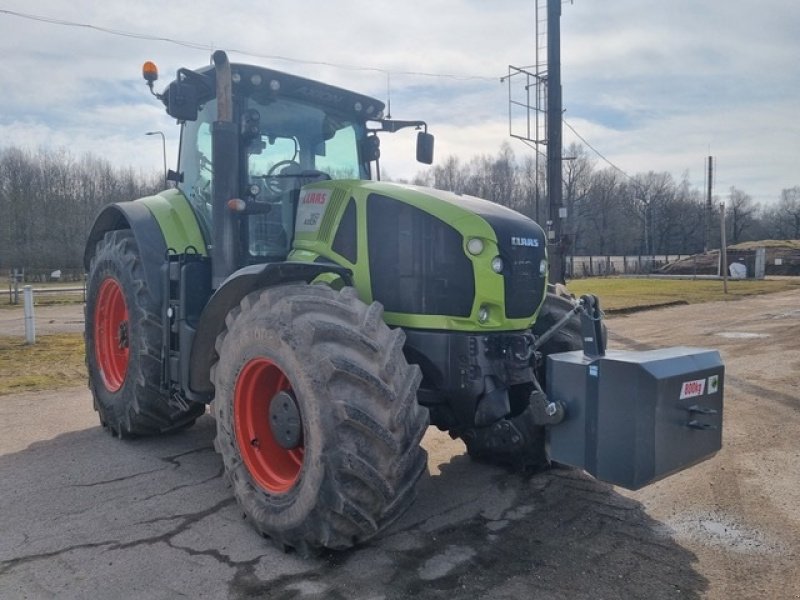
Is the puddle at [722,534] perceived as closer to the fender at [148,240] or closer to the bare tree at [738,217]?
the fender at [148,240]

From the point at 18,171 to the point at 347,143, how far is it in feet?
204

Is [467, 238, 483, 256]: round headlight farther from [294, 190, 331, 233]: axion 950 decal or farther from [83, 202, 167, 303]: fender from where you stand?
[83, 202, 167, 303]: fender

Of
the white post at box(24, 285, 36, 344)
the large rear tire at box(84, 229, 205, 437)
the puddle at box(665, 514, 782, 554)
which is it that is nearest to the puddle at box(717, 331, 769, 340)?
the puddle at box(665, 514, 782, 554)

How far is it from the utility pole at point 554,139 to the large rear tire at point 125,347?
44.4ft

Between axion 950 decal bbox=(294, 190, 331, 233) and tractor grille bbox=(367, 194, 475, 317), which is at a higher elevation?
axion 950 decal bbox=(294, 190, 331, 233)

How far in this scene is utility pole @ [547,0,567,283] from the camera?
17.5 m

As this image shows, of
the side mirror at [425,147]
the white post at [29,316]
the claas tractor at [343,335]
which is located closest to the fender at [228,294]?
the claas tractor at [343,335]

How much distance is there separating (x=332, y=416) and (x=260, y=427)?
980 mm

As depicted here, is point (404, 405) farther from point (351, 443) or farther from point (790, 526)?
point (790, 526)

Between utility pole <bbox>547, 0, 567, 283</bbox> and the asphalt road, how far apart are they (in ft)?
41.6

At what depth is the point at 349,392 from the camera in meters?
3.18

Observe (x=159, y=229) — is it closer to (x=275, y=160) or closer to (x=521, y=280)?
(x=275, y=160)

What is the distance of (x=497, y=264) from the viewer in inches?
154

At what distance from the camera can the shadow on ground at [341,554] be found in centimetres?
323
